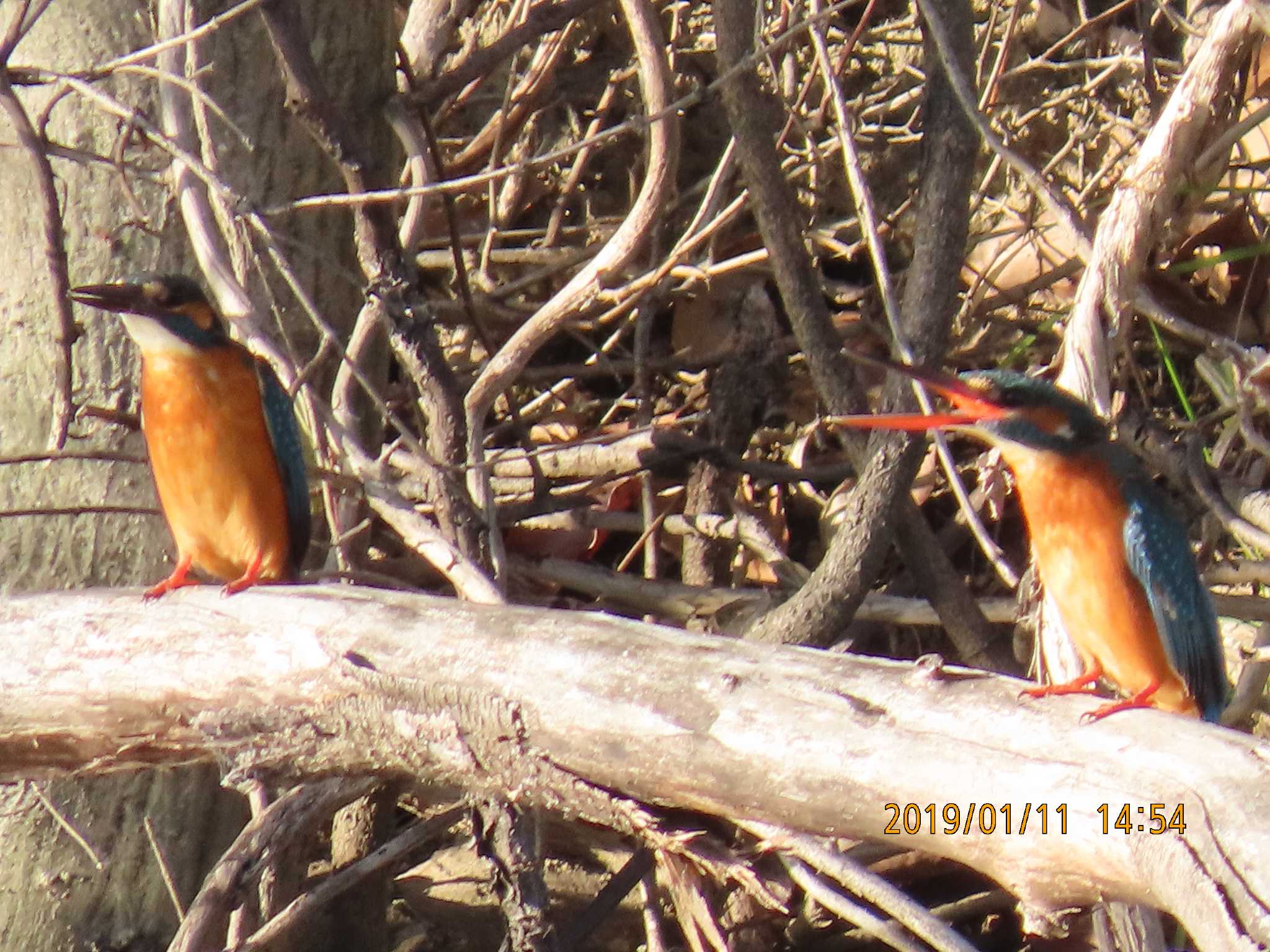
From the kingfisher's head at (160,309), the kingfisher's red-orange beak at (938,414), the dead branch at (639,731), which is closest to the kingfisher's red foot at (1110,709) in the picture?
the dead branch at (639,731)

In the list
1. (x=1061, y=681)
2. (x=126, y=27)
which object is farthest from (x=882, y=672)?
(x=126, y=27)

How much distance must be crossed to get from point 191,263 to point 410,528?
932 millimetres

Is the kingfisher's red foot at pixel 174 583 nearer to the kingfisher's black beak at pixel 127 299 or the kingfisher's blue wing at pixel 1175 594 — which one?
the kingfisher's black beak at pixel 127 299

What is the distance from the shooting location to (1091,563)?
3062mm

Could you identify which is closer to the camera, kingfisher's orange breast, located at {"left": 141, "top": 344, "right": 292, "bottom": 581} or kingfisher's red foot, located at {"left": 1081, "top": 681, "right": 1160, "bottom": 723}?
kingfisher's red foot, located at {"left": 1081, "top": 681, "right": 1160, "bottom": 723}

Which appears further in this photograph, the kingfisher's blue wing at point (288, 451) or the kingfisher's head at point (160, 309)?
the kingfisher's blue wing at point (288, 451)

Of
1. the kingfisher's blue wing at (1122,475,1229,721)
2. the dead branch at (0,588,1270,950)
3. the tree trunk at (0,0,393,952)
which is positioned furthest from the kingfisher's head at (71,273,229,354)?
the kingfisher's blue wing at (1122,475,1229,721)

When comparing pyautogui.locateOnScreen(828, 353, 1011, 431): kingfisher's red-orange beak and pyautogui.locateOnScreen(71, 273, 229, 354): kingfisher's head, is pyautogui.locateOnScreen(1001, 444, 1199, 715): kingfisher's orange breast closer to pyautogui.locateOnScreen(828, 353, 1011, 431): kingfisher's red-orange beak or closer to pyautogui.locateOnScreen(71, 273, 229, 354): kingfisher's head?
pyautogui.locateOnScreen(828, 353, 1011, 431): kingfisher's red-orange beak

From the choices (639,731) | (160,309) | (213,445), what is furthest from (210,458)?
(639,731)

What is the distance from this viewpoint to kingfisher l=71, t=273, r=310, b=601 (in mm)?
3328
